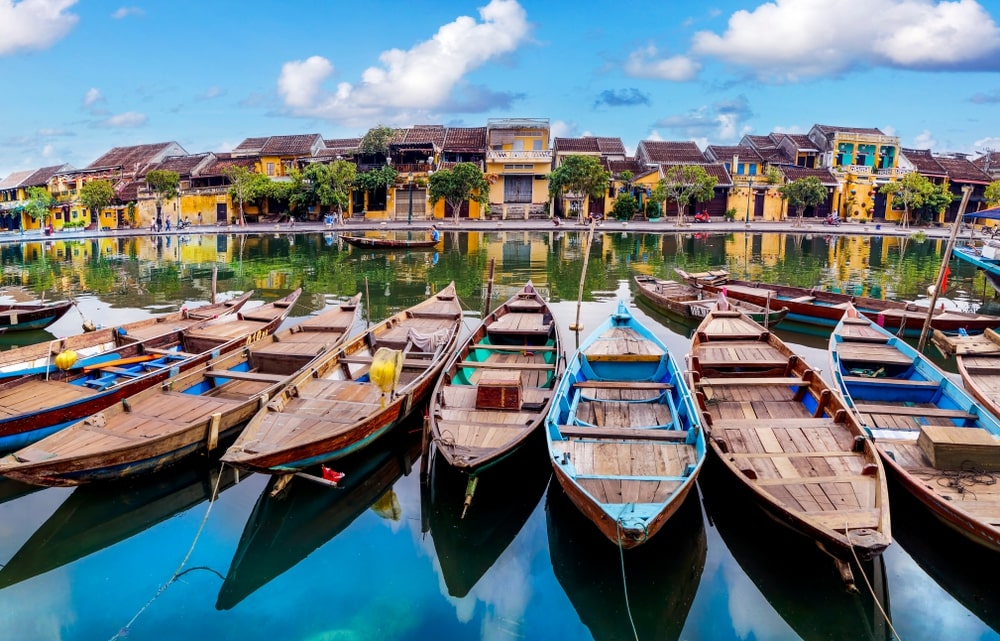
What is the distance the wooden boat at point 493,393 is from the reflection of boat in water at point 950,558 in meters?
4.62

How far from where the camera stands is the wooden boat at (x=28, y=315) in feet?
55.7

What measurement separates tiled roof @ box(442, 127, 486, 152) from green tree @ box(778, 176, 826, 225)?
75.9 ft

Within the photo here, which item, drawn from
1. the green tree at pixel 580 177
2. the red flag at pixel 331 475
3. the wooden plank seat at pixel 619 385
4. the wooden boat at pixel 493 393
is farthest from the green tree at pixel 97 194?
the wooden plank seat at pixel 619 385

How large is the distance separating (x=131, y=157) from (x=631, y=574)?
6333cm

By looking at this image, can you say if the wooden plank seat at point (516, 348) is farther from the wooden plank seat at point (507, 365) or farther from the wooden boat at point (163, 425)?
the wooden boat at point (163, 425)

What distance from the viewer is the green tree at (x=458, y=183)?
147 ft

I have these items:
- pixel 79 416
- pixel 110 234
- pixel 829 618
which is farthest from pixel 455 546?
pixel 110 234

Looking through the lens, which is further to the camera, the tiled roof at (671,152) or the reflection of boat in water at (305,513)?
the tiled roof at (671,152)

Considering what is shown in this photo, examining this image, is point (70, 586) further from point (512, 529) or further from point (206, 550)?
point (512, 529)

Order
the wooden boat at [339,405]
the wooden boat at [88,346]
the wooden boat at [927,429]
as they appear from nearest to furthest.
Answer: the wooden boat at [927,429]
the wooden boat at [339,405]
the wooden boat at [88,346]

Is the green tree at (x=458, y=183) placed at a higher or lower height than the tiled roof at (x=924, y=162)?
lower

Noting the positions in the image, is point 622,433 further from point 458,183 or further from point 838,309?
point 458,183

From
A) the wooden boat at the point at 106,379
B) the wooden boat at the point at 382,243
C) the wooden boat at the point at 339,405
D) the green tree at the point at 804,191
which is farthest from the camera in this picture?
the green tree at the point at 804,191

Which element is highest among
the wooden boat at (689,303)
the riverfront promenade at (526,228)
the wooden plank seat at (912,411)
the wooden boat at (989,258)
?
the riverfront promenade at (526,228)
